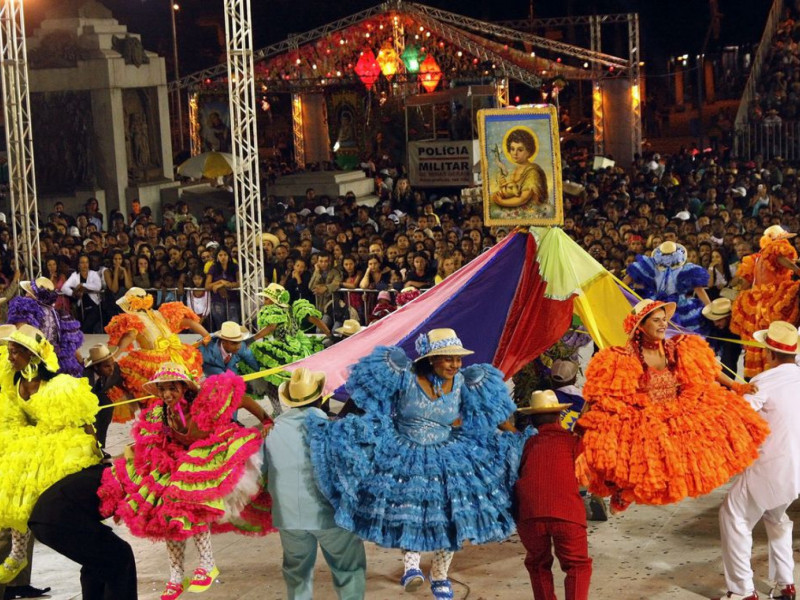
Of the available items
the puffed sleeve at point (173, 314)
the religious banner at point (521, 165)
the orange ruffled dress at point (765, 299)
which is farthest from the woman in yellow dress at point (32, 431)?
the orange ruffled dress at point (765, 299)

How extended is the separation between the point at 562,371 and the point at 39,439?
12.0 feet

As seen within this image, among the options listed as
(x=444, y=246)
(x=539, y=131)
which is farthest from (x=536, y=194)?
(x=444, y=246)

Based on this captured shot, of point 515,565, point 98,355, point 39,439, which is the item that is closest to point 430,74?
point 98,355

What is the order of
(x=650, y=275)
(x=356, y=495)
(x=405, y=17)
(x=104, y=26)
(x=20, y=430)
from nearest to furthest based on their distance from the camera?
(x=356, y=495) < (x=20, y=430) < (x=650, y=275) < (x=104, y=26) < (x=405, y=17)

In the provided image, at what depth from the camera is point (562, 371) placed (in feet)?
30.1

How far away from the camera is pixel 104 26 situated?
25.0 m

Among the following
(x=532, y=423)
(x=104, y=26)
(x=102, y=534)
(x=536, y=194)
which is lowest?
(x=102, y=534)

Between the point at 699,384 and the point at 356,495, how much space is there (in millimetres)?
2000

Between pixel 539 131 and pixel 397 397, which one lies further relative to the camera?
pixel 539 131

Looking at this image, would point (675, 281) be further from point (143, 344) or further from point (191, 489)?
point (191, 489)

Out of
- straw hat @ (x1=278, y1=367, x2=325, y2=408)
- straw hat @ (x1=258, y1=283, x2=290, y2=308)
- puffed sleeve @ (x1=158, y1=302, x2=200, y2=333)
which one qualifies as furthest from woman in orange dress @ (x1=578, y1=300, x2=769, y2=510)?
puffed sleeve @ (x1=158, y1=302, x2=200, y2=333)

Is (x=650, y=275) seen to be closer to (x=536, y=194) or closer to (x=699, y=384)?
(x=536, y=194)

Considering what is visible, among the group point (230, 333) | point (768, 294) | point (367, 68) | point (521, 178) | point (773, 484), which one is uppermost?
point (367, 68)

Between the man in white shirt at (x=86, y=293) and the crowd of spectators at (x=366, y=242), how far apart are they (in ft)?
0.04
